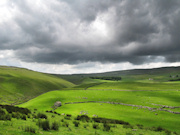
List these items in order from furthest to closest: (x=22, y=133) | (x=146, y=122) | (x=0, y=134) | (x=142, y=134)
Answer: (x=146, y=122) < (x=142, y=134) < (x=22, y=133) < (x=0, y=134)

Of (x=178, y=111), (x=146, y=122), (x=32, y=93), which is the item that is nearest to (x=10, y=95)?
(x=32, y=93)

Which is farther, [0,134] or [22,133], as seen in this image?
[22,133]

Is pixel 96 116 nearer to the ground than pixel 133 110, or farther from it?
farther from it

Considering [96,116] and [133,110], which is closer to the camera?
[96,116]

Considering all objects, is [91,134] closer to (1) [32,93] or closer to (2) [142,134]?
(2) [142,134]

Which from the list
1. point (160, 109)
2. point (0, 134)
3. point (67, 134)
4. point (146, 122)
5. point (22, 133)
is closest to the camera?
point (0, 134)

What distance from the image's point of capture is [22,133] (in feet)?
36.4

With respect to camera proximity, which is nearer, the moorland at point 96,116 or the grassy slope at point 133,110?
the moorland at point 96,116

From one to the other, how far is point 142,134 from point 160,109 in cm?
3235

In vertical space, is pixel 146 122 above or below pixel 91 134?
below

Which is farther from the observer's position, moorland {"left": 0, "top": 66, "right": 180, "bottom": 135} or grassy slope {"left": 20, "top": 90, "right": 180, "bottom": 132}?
grassy slope {"left": 20, "top": 90, "right": 180, "bottom": 132}

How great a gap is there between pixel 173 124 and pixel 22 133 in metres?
33.4

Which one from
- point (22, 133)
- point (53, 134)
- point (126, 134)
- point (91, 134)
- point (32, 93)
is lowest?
point (32, 93)

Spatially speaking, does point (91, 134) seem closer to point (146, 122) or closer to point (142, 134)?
point (142, 134)
